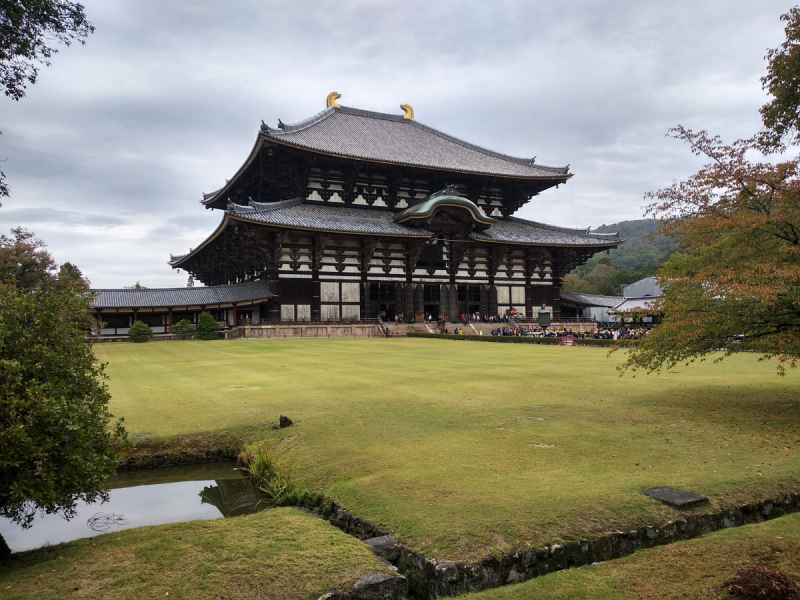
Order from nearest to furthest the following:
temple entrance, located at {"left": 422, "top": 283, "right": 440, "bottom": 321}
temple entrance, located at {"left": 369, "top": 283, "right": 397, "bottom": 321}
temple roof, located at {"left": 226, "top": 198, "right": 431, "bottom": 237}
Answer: temple roof, located at {"left": 226, "top": 198, "right": 431, "bottom": 237}
temple entrance, located at {"left": 369, "top": 283, "right": 397, "bottom": 321}
temple entrance, located at {"left": 422, "top": 283, "right": 440, "bottom": 321}

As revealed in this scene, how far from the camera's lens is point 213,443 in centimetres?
909

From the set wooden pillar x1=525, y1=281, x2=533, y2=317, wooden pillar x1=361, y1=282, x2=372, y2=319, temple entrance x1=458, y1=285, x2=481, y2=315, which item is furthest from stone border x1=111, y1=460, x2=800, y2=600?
wooden pillar x1=525, y1=281, x2=533, y2=317

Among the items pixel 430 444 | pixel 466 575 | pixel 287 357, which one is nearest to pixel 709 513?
pixel 466 575

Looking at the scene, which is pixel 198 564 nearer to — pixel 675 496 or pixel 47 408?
pixel 47 408

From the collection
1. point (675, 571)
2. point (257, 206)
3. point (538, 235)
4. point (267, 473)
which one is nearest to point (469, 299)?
point (538, 235)

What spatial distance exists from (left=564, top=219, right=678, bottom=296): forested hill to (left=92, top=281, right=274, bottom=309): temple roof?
3186 cm

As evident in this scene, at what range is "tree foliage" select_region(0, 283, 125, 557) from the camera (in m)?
4.26

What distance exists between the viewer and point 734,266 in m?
9.61

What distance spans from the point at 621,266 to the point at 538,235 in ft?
220

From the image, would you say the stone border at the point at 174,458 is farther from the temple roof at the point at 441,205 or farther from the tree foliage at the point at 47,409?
the temple roof at the point at 441,205

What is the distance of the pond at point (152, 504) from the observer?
653cm

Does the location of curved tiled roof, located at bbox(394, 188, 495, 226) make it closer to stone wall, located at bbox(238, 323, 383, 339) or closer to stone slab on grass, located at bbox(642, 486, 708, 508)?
stone wall, located at bbox(238, 323, 383, 339)

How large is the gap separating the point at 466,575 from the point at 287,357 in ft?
59.4

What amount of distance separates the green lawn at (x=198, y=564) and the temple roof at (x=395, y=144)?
115 feet
